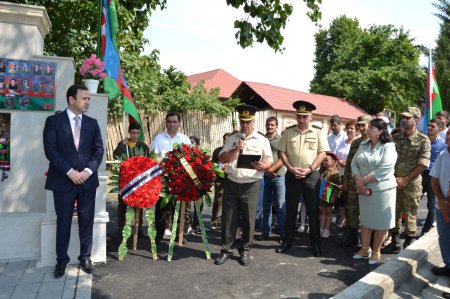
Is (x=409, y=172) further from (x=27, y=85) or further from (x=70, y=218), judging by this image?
(x=27, y=85)

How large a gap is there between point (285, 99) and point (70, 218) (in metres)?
21.5

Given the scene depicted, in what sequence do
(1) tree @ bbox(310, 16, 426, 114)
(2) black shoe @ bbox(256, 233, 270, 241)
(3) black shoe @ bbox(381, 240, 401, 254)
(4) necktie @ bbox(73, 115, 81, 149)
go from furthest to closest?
(1) tree @ bbox(310, 16, 426, 114) < (2) black shoe @ bbox(256, 233, 270, 241) < (3) black shoe @ bbox(381, 240, 401, 254) < (4) necktie @ bbox(73, 115, 81, 149)

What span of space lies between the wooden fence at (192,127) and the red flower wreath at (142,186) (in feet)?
31.4

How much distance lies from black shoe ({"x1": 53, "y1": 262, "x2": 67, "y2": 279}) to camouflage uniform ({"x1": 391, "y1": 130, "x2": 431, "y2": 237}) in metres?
4.44

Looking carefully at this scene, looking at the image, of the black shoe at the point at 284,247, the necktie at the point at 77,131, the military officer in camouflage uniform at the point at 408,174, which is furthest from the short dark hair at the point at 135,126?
the military officer in camouflage uniform at the point at 408,174

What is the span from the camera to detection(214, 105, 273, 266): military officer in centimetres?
531

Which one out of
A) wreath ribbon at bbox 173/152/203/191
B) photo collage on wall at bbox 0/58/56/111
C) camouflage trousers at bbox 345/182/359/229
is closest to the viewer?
photo collage on wall at bbox 0/58/56/111

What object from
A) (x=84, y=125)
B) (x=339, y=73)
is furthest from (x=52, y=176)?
(x=339, y=73)

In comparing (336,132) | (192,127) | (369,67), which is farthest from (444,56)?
(336,132)

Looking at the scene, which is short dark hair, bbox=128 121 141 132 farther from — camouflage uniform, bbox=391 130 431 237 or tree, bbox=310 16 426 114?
tree, bbox=310 16 426 114

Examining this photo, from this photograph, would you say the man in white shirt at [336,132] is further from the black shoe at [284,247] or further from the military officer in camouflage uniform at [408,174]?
the black shoe at [284,247]

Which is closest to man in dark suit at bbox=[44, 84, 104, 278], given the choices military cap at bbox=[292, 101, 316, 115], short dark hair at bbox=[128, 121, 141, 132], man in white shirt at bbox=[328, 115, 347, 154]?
short dark hair at bbox=[128, 121, 141, 132]

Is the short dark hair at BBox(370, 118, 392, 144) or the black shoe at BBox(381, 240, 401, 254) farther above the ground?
the short dark hair at BBox(370, 118, 392, 144)

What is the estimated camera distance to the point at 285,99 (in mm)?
25062
